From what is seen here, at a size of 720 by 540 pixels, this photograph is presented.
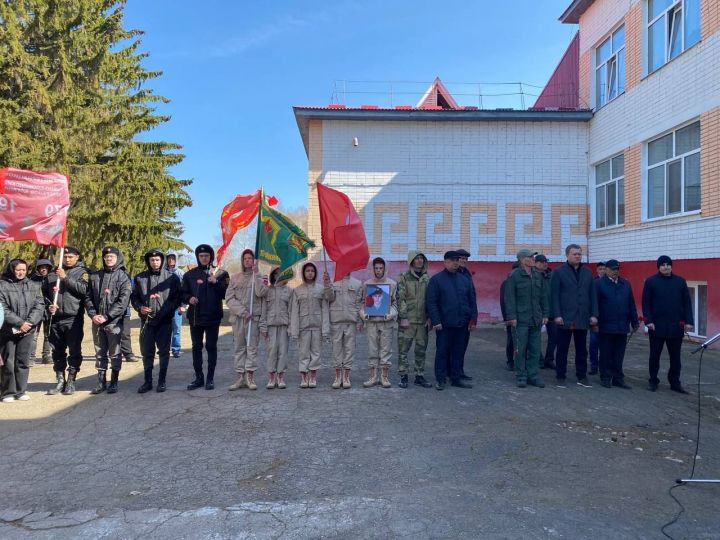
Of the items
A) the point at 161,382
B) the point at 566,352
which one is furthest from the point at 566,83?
the point at 161,382

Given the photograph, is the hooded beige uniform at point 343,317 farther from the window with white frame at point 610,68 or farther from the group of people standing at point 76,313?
the window with white frame at point 610,68

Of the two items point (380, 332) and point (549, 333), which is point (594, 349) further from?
point (380, 332)

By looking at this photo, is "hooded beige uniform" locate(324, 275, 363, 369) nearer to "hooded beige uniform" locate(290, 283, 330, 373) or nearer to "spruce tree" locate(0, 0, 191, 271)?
"hooded beige uniform" locate(290, 283, 330, 373)

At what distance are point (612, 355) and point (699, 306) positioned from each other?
6.12 meters

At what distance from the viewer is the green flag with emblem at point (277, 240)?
23.5 feet

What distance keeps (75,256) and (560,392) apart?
7.37 metres

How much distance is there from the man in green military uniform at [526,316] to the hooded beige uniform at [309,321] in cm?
286

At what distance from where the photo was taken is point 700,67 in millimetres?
11320

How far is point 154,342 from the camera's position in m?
7.11

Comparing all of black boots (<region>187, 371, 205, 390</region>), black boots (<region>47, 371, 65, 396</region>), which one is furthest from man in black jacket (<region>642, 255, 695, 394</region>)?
black boots (<region>47, 371, 65, 396</region>)

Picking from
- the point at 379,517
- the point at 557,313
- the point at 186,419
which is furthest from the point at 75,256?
the point at 557,313

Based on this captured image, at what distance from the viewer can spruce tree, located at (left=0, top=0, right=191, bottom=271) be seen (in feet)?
50.0

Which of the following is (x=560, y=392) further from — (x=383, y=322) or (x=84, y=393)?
(x=84, y=393)

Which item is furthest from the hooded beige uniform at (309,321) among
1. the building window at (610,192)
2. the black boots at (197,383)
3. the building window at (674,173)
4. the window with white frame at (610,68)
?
the window with white frame at (610,68)
